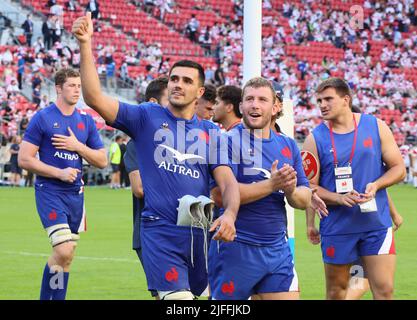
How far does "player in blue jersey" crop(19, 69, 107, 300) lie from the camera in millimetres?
9367

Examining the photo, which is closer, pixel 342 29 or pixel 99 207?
pixel 99 207

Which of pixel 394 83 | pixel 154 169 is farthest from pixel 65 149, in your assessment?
pixel 394 83

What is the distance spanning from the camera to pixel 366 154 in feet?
27.5

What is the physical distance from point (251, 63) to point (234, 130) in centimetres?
277

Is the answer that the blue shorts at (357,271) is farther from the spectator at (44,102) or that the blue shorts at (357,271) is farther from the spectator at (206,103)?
the spectator at (44,102)

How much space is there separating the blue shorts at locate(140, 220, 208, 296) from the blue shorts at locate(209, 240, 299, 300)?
9.3 inches

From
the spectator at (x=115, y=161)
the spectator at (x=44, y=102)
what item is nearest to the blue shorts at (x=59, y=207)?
the spectator at (x=115, y=161)

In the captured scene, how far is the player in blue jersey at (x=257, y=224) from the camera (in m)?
6.81

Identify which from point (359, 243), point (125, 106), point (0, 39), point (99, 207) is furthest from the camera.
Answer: point (0, 39)

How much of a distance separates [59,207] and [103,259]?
16.3ft

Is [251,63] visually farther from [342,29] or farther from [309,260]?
[342,29]

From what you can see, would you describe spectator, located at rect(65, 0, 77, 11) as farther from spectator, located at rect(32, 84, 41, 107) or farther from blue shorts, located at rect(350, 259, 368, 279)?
blue shorts, located at rect(350, 259, 368, 279)

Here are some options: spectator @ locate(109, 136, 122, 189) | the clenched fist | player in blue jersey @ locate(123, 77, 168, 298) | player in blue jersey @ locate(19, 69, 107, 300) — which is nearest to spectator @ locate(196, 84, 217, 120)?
player in blue jersey @ locate(123, 77, 168, 298)

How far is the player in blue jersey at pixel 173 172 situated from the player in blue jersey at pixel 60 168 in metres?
2.51
